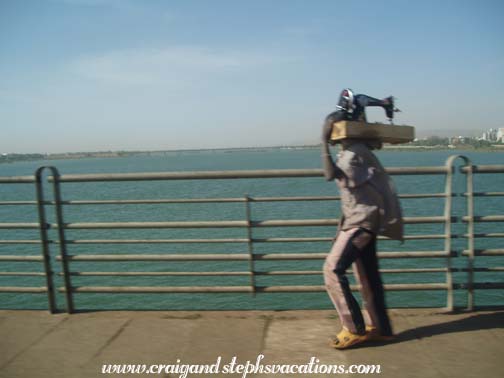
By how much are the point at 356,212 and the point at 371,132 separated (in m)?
0.63

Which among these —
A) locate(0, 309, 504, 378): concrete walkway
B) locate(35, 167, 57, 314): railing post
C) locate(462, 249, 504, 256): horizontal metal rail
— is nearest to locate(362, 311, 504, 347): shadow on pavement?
locate(0, 309, 504, 378): concrete walkway

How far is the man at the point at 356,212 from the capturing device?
3.26 metres

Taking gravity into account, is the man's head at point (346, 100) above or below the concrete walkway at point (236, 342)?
above

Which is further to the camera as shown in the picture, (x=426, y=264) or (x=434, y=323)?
(x=426, y=264)

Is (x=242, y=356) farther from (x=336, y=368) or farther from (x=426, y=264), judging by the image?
(x=426, y=264)

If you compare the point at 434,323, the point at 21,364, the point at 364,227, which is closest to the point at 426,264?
the point at 434,323

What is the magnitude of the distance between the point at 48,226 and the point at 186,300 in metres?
8.70

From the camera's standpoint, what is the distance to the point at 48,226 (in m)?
4.45

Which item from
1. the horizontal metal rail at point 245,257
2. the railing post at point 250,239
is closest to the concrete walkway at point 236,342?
the railing post at point 250,239

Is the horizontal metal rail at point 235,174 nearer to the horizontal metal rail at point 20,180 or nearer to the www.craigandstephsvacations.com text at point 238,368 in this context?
the horizontal metal rail at point 20,180

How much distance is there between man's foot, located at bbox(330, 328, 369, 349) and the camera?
343 centimetres

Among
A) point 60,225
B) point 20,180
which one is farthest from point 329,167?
point 20,180

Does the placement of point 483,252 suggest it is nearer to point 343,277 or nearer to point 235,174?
point 343,277

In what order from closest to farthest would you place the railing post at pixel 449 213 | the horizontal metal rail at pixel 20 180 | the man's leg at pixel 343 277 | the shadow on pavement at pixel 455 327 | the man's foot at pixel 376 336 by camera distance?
the man's leg at pixel 343 277, the man's foot at pixel 376 336, the shadow on pavement at pixel 455 327, the railing post at pixel 449 213, the horizontal metal rail at pixel 20 180
